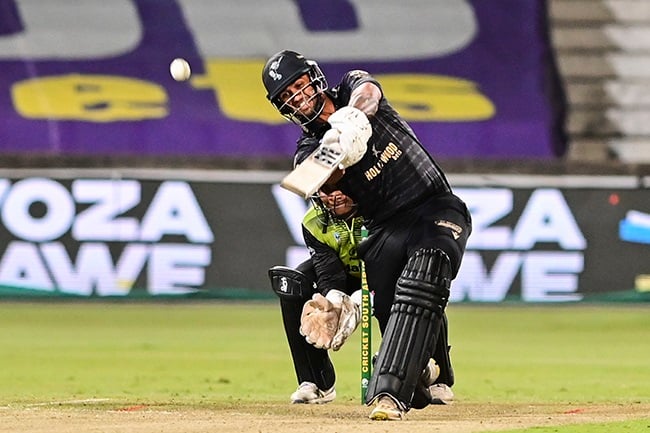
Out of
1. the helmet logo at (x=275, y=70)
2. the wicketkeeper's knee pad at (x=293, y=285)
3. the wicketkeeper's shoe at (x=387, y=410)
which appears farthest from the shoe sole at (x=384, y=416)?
the helmet logo at (x=275, y=70)

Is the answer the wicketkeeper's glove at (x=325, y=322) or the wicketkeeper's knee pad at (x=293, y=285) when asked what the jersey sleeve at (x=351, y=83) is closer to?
the wicketkeeper's glove at (x=325, y=322)

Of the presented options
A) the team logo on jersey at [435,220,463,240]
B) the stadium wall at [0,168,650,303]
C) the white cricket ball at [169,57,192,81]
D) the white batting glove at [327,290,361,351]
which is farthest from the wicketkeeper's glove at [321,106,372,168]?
the stadium wall at [0,168,650,303]

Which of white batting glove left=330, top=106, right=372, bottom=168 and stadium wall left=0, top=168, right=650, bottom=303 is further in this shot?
stadium wall left=0, top=168, right=650, bottom=303

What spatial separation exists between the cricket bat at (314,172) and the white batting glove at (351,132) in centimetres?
6

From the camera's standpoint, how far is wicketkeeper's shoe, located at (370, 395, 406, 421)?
6.72 m

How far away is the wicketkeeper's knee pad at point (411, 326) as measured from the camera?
→ 6.74 m

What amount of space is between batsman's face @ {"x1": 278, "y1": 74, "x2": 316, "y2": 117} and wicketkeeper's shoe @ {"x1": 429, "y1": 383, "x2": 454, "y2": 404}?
79.5 inches

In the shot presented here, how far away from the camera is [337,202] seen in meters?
7.47

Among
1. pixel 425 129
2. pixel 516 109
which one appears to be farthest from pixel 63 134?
pixel 516 109

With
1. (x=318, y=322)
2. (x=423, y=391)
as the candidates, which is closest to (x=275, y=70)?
(x=318, y=322)

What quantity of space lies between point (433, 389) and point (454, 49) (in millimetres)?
12218

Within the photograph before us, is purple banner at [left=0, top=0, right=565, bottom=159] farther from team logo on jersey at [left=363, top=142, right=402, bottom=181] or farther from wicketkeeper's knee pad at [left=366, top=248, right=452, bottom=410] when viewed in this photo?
wicketkeeper's knee pad at [left=366, top=248, right=452, bottom=410]

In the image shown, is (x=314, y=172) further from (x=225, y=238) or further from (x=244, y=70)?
(x=244, y=70)

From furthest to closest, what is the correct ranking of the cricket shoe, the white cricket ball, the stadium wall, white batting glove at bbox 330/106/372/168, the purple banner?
1. the purple banner
2. the stadium wall
3. the white cricket ball
4. the cricket shoe
5. white batting glove at bbox 330/106/372/168
